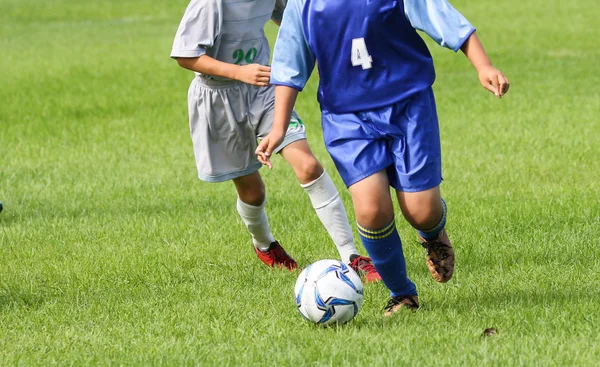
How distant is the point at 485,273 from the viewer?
18.7 ft

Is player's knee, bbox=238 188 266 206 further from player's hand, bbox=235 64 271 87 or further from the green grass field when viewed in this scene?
player's hand, bbox=235 64 271 87

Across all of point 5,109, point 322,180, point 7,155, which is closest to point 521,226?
point 322,180

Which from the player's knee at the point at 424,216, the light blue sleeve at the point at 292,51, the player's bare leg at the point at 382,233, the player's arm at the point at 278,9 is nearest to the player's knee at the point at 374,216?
the player's bare leg at the point at 382,233

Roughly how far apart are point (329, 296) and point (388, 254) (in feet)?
1.20

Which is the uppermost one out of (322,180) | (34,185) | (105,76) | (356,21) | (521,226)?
(356,21)

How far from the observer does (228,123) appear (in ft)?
19.8

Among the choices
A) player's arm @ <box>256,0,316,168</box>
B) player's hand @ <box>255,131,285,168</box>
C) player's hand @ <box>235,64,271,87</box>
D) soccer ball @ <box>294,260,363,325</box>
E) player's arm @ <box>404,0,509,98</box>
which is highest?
player's arm @ <box>404,0,509,98</box>

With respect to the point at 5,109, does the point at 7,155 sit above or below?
above

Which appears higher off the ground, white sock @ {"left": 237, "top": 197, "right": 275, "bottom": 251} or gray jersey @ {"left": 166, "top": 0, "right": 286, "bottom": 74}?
gray jersey @ {"left": 166, "top": 0, "right": 286, "bottom": 74}

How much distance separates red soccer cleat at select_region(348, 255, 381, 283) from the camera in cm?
564

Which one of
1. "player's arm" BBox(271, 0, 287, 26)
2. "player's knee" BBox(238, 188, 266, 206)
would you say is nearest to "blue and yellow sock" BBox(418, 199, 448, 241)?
"player's knee" BBox(238, 188, 266, 206)

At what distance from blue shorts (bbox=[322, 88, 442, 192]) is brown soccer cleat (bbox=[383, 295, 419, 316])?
550 millimetres

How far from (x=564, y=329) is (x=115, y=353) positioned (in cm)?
193

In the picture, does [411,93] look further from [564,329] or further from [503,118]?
[503,118]
